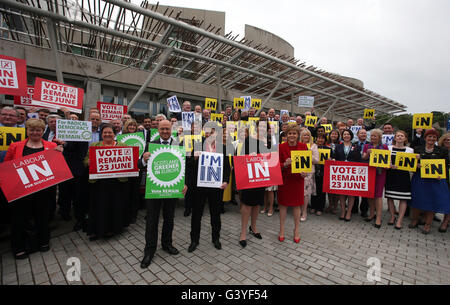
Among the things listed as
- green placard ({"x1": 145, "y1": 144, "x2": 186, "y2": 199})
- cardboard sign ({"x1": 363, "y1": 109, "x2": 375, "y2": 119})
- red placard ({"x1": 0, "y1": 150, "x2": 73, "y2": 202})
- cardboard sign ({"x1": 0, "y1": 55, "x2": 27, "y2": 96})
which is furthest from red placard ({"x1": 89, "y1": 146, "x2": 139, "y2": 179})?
cardboard sign ({"x1": 363, "y1": 109, "x2": 375, "y2": 119})

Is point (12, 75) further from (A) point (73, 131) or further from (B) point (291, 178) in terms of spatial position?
(B) point (291, 178)

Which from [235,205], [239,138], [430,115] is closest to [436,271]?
[239,138]

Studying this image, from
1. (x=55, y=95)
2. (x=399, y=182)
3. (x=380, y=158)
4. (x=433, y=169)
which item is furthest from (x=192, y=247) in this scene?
(x=433, y=169)

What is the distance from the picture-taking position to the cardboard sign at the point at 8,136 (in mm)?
3708

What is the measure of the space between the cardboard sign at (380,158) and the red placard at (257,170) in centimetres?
269

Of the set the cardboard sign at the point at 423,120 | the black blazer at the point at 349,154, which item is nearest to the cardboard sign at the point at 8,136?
the black blazer at the point at 349,154

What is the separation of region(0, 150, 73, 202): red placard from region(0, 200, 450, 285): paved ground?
1134 millimetres

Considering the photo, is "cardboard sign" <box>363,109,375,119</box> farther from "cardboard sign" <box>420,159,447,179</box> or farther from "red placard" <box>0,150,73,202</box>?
"red placard" <box>0,150,73,202</box>

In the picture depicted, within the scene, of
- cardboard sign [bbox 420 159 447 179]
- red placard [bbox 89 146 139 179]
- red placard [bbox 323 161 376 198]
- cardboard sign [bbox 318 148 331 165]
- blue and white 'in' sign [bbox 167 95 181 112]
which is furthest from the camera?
blue and white 'in' sign [bbox 167 95 181 112]

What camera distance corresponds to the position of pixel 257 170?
3699 millimetres

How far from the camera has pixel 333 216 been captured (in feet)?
18.5

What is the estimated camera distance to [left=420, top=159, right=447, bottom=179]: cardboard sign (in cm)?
438

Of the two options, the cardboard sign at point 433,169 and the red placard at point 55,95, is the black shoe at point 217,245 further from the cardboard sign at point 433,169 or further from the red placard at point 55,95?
the red placard at point 55,95
